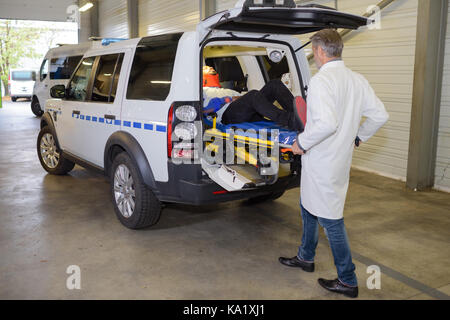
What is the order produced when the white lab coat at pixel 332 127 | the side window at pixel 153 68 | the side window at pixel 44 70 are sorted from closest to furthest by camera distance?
the white lab coat at pixel 332 127, the side window at pixel 153 68, the side window at pixel 44 70

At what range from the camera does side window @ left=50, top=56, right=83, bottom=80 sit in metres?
11.9

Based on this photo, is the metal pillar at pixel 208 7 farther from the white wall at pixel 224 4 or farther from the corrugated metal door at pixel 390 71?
the corrugated metal door at pixel 390 71

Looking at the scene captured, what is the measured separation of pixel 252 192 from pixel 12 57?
30026 mm

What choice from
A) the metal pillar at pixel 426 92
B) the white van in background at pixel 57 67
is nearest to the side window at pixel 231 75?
the metal pillar at pixel 426 92

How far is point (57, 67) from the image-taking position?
1273cm

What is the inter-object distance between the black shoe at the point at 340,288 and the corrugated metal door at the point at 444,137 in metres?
3.40

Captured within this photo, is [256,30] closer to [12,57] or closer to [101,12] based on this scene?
[101,12]

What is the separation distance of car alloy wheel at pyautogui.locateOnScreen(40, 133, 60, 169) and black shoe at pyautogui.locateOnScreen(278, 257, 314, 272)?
3929 mm

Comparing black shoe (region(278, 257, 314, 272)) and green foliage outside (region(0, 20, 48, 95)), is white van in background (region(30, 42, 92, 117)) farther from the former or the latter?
green foliage outside (region(0, 20, 48, 95))

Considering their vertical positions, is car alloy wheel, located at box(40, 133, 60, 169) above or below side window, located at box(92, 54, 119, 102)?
below

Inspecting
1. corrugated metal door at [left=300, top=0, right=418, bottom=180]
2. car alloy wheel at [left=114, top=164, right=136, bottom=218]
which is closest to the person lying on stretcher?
car alloy wheel at [left=114, top=164, right=136, bottom=218]

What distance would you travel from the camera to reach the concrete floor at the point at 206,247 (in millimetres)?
3051

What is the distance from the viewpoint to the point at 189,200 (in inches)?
139
